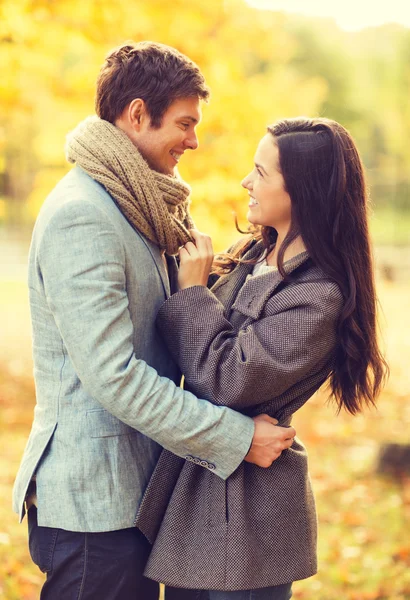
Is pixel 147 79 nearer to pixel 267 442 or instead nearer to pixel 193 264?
pixel 193 264

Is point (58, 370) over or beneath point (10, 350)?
over

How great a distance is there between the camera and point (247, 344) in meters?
1.94

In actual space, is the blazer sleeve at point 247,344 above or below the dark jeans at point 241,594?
above

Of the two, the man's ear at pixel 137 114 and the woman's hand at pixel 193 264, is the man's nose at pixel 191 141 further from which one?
the woman's hand at pixel 193 264

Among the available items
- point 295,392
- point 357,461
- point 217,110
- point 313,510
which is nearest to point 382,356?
point 295,392

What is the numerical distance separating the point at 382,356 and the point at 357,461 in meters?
3.98

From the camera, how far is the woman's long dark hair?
79.6 inches

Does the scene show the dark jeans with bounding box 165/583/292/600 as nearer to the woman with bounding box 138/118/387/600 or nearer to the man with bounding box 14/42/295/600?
the woman with bounding box 138/118/387/600

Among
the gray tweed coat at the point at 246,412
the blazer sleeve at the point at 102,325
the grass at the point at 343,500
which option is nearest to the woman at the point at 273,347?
the gray tweed coat at the point at 246,412

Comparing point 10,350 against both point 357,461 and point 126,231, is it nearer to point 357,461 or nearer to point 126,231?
point 357,461

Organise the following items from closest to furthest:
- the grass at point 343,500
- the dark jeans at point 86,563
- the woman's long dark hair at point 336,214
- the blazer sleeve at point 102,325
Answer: the blazer sleeve at point 102,325 < the dark jeans at point 86,563 < the woman's long dark hair at point 336,214 < the grass at point 343,500

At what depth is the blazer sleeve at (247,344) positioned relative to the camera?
6.32 feet

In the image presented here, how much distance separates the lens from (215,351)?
1.94 m

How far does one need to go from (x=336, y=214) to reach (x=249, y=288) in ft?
1.05
